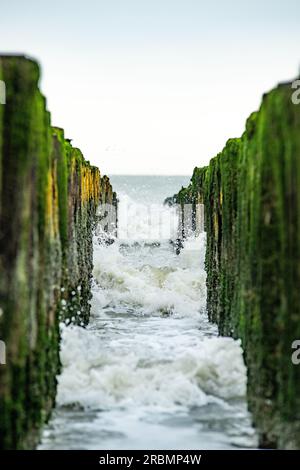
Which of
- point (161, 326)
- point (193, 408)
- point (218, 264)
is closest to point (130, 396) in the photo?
point (193, 408)

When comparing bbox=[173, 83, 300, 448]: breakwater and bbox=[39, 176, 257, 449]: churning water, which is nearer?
bbox=[173, 83, 300, 448]: breakwater

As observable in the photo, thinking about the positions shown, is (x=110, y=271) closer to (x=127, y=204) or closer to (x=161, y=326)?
(x=161, y=326)

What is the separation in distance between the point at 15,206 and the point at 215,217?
21.1ft

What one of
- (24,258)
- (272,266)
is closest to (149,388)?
(272,266)

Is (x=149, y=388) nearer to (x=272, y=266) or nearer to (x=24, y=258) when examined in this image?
(x=272, y=266)

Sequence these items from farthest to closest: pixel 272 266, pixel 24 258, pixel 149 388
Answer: pixel 149 388
pixel 272 266
pixel 24 258

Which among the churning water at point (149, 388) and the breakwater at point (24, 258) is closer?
the breakwater at point (24, 258)

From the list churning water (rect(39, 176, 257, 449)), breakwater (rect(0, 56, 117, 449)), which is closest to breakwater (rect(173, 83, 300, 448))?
churning water (rect(39, 176, 257, 449))

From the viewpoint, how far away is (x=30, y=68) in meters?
5.26

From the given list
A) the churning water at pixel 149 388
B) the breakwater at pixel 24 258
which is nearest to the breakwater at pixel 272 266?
the churning water at pixel 149 388

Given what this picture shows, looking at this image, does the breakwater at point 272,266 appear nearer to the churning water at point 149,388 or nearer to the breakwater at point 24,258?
the churning water at point 149,388

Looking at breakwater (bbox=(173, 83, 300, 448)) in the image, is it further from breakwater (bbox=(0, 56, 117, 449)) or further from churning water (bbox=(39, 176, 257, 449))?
breakwater (bbox=(0, 56, 117, 449))

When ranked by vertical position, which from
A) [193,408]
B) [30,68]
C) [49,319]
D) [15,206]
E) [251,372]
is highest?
[30,68]

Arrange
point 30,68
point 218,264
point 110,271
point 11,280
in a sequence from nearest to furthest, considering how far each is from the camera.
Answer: point 11,280
point 30,68
point 218,264
point 110,271
